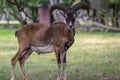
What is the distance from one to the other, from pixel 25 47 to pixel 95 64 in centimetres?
510

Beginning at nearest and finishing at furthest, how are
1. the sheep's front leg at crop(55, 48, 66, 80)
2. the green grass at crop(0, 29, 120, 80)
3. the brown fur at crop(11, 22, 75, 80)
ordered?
the sheep's front leg at crop(55, 48, 66, 80)
the brown fur at crop(11, 22, 75, 80)
the green grass at crop(0, 29, 120, 80)

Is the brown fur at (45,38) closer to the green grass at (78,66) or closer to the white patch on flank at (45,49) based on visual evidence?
Result: the white patch on flank at (45,49)

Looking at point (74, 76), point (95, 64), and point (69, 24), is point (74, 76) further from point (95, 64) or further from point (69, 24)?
point (95, 64)

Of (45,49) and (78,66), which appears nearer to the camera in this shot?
(45,49)

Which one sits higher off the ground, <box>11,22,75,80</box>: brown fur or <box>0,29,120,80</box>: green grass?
<box>11,22,75,80</box>: brown fur

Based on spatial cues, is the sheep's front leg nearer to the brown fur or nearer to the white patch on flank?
the brown fur

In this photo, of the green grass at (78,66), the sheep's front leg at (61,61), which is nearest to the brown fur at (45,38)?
the sheep's front leg at (61,61)

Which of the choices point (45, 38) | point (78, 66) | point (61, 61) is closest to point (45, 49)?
point (45, 38)

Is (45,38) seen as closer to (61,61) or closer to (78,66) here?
(61,61)

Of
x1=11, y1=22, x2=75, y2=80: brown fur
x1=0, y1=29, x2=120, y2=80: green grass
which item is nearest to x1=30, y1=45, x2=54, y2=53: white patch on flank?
x1=11, y1=22, x2=75, y2=80: brown fur

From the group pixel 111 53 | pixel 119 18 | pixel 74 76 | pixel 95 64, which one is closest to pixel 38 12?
pixel 119 18

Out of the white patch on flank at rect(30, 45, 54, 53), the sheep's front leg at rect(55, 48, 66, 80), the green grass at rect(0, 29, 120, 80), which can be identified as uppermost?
the white patch on flank at rect(30, 45, 54, 53)

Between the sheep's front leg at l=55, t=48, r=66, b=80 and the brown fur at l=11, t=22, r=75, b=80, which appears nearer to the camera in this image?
the sheep's front leg at l=55, t=48, r=66, b=80

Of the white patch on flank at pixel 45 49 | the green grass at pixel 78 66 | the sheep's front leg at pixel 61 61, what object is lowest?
the green grass at pixel 78 66
